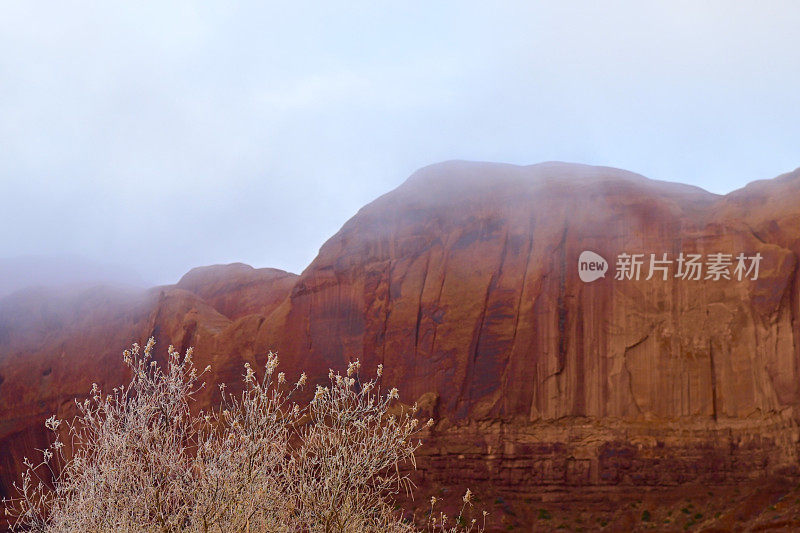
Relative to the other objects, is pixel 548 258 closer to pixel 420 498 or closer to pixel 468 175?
pixel 468 175

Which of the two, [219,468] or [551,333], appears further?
[551,333]

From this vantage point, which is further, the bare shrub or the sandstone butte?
the sandstone butte

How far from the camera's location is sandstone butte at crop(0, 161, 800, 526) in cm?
3148

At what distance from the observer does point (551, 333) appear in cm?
3488

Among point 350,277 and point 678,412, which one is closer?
point 678,412

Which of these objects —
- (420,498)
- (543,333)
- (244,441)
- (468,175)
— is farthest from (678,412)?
(244,441)

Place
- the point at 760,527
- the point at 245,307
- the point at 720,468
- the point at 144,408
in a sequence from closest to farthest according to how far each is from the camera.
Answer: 1. the point at 144,408
2. the point at 760,527
3. the point at 720,468
4. the point at 245,307

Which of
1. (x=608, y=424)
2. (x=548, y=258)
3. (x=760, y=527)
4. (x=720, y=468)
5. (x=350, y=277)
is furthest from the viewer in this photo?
(x=350, y=277)

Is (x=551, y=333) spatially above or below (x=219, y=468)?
below

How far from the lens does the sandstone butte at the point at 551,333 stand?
3148cm

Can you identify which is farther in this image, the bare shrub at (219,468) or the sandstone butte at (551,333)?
the sandstone butte at (551,333)

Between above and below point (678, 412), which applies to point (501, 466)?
below

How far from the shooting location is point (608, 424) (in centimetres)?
3300

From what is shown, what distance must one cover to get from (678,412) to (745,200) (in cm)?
1011
